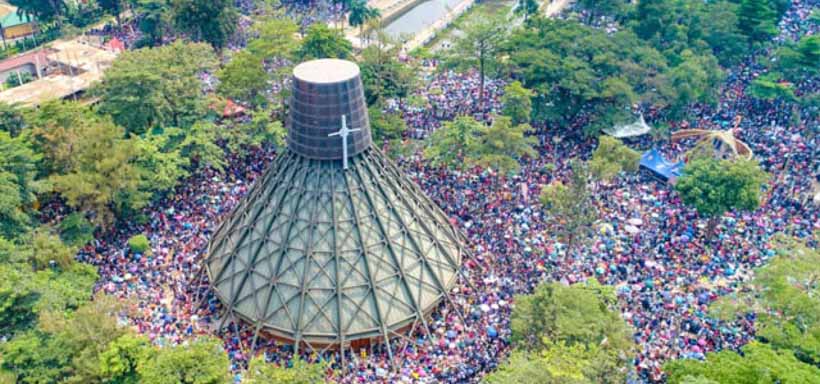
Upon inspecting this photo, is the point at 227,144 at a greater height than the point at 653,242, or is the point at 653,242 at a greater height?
the point at 227,144

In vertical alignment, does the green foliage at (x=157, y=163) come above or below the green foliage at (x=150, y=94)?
below

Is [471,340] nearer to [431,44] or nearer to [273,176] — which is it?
[273,176]

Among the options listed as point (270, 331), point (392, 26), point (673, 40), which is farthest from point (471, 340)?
point (392, 26)

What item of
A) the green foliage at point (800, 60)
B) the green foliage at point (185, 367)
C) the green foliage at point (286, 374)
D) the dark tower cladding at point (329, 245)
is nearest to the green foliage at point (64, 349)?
the green foliage at point (185, 367)

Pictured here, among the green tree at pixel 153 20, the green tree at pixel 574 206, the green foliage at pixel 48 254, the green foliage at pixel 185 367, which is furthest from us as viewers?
the green tree at pixel 153 20

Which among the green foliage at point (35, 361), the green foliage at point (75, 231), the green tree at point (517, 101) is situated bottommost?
the green foliage at point (35, 361)

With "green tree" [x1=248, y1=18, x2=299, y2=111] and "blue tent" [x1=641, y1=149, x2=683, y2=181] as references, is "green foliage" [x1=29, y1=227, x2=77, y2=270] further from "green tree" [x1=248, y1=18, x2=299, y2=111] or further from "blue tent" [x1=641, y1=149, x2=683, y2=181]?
"blue tent" [x1=641, y1=149, x2=683, y2=181]

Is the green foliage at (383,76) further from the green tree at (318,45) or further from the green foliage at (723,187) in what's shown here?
the green foliage at (723,187)
